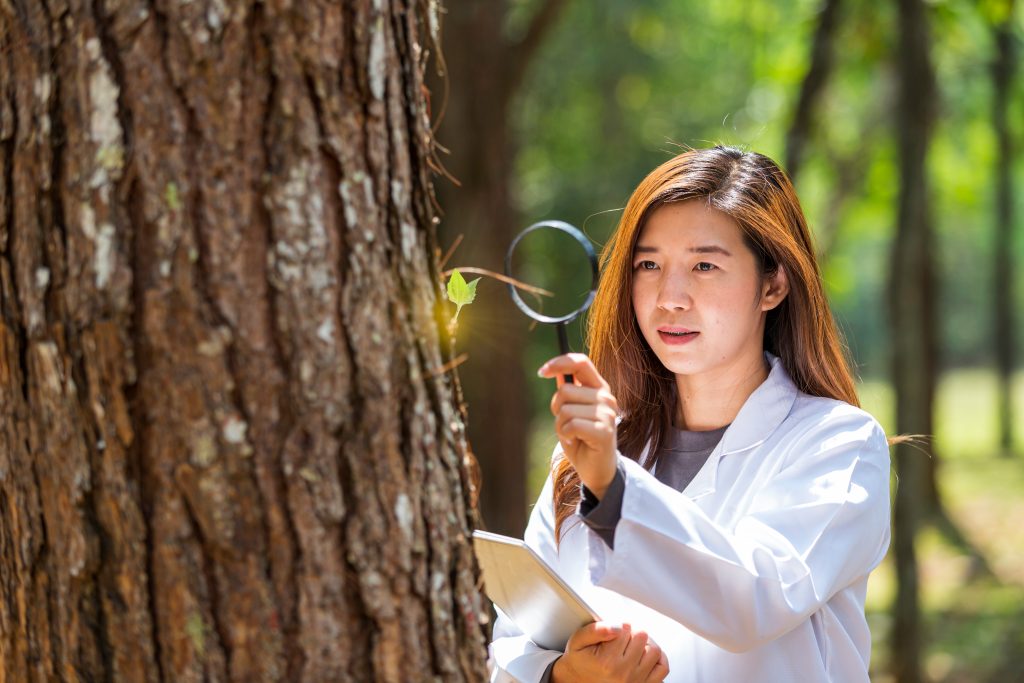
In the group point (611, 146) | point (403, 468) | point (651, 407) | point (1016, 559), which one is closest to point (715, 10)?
point (611, 146)

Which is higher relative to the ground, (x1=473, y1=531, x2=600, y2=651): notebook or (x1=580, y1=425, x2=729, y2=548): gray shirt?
(x1=580, y1=425, x2=729, y2=548): gray shirt

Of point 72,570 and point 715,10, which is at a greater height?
point 715,10

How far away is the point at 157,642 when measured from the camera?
1474 mm

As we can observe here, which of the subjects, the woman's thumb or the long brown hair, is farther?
the long brown hair

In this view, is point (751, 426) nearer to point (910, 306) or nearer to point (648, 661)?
point (648, 661)

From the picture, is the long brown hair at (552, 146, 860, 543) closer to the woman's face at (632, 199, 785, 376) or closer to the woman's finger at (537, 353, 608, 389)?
the woman's face at (632, 199, 785, 376)

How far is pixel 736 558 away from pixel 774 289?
0.79m

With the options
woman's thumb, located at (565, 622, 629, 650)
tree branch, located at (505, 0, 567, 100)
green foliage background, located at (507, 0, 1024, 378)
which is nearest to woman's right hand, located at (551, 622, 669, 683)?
woman's thumb, located at (565, 622, 629, 650)

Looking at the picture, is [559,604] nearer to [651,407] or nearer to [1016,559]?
[651,407]

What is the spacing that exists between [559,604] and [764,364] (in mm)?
805

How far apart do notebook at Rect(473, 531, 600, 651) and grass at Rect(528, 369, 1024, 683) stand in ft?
4.08

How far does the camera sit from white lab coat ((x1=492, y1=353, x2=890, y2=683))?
6.07ft

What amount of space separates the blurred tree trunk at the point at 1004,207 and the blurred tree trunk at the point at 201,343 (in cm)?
979

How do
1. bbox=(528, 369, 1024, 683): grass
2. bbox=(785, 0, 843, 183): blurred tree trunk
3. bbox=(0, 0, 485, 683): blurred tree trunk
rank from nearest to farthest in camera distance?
bbox=(0, 0, 485, 683): blurred tree trunk, bbox=(785, 0, 843, 183): blurred tree trunk, bbox=(528, 369, 1024, 683): grass
